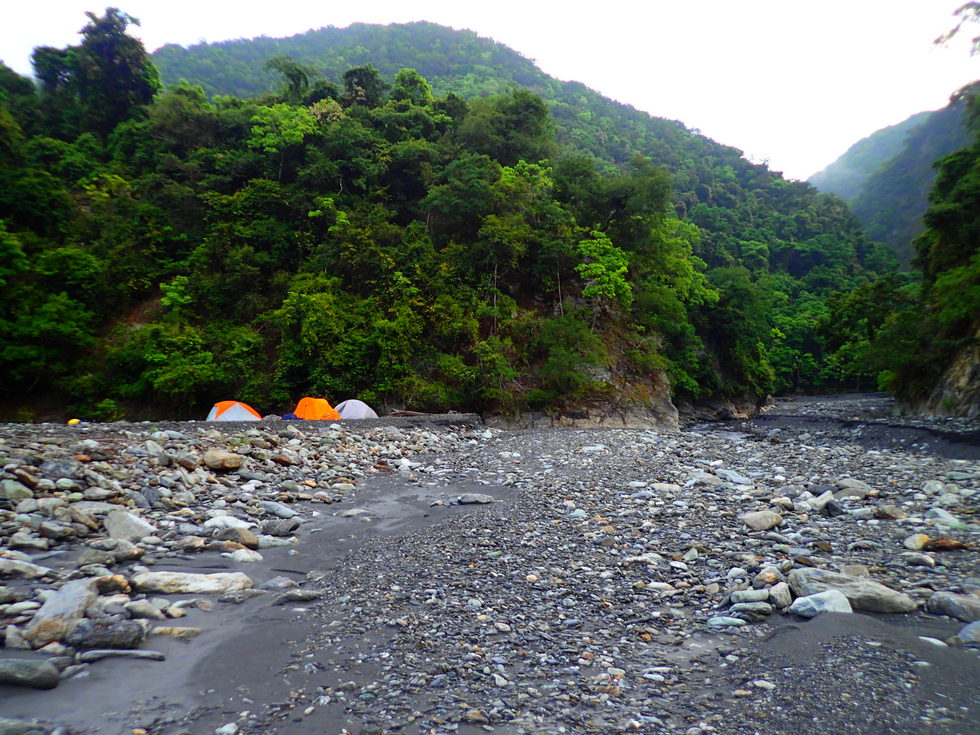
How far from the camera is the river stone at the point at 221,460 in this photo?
6.37 meters

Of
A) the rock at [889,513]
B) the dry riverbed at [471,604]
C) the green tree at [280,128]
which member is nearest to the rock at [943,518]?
the dry riverbed at [471,604]

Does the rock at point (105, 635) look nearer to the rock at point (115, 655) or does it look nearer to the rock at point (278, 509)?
the rock at point (115, 655)

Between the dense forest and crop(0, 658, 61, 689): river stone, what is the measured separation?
15.2 meters

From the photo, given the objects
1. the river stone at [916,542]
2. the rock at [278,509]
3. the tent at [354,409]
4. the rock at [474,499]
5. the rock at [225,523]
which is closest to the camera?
the river stone at [916,542]

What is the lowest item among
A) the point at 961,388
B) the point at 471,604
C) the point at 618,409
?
the point at 618,409

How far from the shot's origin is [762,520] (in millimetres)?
4410

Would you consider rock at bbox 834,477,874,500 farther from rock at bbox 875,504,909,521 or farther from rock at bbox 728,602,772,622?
rock at bbox 728,602,772,622

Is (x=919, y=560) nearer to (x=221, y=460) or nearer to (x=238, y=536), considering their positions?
(x=238, y=536)

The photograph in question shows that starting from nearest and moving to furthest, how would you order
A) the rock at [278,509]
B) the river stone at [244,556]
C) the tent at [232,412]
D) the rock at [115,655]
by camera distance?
the rock at [115,655]
the river stone at [244,556]
the rock at [278,509]
the tent at [232,412]

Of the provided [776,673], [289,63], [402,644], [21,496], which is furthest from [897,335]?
[289,63]

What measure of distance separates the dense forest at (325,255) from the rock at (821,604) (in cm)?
1506

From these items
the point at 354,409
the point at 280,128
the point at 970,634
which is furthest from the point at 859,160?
the point at 970,634

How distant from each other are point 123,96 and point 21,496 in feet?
112

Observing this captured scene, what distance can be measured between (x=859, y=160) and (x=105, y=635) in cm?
13575
